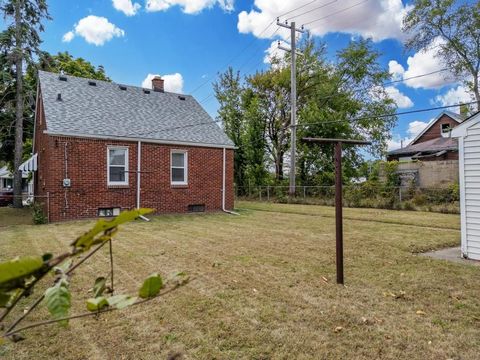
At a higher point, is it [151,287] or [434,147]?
[434,147]

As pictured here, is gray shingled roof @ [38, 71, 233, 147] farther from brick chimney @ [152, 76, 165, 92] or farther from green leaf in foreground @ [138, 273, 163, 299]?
green leaf in foreground @ [138, 273, 163, 299]

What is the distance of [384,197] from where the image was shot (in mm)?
16188

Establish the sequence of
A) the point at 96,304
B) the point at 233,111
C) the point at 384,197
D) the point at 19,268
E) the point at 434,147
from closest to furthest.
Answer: the point at 19,268 < the point at 96,304 < the point at 384,197 < the point at 434,147 < the point at 233,111

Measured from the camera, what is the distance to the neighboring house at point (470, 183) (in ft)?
19.1

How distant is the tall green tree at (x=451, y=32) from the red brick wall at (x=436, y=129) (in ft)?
16.2

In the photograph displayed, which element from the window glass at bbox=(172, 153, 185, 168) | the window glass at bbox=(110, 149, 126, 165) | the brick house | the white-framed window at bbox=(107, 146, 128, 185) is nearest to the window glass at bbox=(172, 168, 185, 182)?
the brick house

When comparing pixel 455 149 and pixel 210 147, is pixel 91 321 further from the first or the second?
pixel 455 149

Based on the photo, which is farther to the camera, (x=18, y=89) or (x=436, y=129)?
(x=436, y=129)

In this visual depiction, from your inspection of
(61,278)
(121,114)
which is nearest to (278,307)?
(61,278)

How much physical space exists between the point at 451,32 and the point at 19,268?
96.2 feet

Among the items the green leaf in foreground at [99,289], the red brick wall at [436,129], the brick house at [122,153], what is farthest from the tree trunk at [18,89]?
the red brick wall at [436,129]

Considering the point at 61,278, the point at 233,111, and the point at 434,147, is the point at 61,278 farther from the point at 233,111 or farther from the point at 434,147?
the point at 434,147

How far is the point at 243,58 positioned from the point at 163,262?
1937 centimetres

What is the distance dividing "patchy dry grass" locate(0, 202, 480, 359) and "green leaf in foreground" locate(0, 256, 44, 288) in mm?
2145
